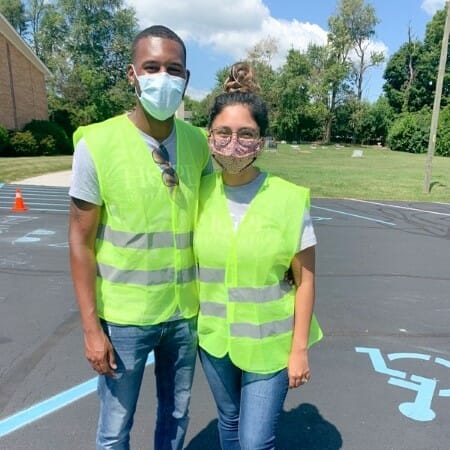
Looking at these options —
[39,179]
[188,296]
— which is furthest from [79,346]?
[39,179]

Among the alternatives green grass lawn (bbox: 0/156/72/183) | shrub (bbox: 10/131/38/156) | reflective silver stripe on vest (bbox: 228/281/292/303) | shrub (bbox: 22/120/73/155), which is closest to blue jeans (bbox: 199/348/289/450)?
reflective silver stripe on vest (bbox: 228/281/292/303)

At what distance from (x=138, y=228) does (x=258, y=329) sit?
64 centimetres

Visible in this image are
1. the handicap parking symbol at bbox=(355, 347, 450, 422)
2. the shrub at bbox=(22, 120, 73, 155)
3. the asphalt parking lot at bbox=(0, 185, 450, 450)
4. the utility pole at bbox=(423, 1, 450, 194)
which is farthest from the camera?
the shrub at bbox=(22, 120, 73, 155)

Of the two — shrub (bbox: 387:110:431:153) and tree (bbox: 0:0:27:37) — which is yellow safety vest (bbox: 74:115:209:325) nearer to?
shrub (bbox: 387:110:431:153)

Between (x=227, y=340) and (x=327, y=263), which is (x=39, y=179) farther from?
(x=227, y=340)

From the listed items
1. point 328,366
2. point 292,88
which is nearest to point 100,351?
point 328,366

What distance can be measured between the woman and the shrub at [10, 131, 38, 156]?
87.7 feet

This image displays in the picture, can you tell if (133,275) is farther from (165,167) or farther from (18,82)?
(18,82)

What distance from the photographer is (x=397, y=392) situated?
308 cm

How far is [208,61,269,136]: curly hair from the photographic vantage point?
1.75m

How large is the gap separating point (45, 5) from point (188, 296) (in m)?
62.4

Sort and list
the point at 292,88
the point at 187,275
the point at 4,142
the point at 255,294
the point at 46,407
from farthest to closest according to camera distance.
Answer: the point at 292,88 → the point at 4,142 → the point at 46,407 → the point at 187,275 → the point at 255,294

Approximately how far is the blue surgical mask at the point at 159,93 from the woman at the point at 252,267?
0.18 meters

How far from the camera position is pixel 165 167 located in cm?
174
